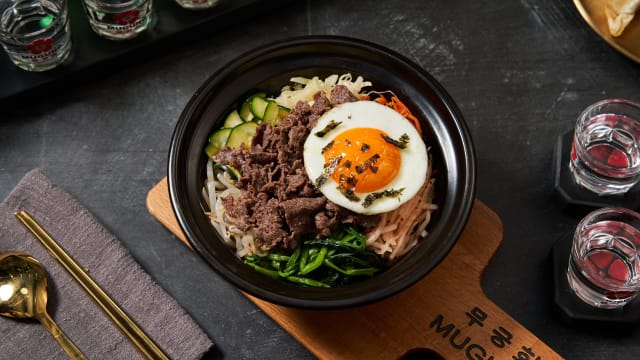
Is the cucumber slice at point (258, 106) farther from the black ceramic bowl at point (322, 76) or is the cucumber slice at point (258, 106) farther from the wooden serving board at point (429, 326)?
the wooden serving board at point (429, 326)

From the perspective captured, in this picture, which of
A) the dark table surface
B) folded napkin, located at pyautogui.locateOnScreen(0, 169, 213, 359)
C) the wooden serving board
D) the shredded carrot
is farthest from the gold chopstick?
the shredded carrot

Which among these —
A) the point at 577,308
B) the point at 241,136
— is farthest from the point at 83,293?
the point at 577,308

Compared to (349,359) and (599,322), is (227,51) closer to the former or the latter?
(349,359)

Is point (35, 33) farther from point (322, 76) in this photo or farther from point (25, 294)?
point (322, 76)

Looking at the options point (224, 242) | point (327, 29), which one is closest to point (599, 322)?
point (224, 242)

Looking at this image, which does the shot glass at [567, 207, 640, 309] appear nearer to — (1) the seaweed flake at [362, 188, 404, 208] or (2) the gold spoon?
(1) the seaweed flake at [362, 188, 404, 208]
